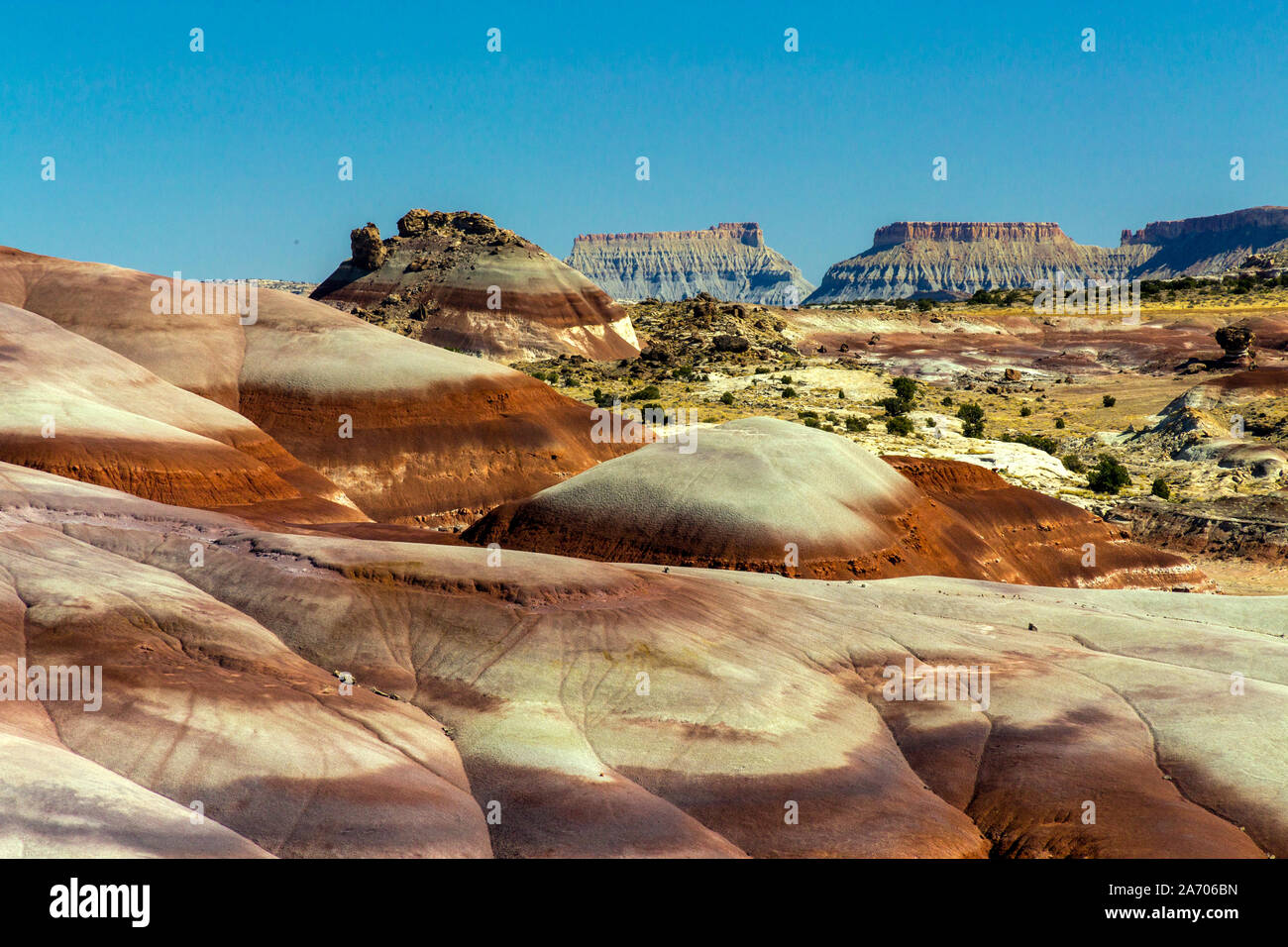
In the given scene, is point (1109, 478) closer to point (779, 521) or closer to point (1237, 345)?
point (779, 521)

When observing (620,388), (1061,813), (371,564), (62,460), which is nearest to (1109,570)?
(1061,813)

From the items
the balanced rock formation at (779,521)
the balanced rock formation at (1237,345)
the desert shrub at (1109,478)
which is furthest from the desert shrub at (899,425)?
the balanced rock formation at (1237,345)

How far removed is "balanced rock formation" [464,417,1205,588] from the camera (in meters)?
33.5

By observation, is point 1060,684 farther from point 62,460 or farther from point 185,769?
point 62,460

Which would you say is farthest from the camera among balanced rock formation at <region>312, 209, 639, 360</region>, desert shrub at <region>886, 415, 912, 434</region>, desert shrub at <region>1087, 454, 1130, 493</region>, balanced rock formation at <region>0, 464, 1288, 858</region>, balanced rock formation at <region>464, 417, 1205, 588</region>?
balanced rock formation at <region>312, 209, 639, 360</region>

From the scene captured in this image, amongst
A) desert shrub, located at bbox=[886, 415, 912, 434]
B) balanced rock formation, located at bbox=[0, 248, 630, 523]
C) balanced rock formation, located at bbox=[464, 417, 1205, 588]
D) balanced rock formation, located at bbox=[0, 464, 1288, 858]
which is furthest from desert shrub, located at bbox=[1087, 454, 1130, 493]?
balanced rock formation, located at bbox=[0, 464, 1288, 858]

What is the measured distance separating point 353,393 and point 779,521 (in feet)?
82.5

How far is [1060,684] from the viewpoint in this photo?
74.1 feet

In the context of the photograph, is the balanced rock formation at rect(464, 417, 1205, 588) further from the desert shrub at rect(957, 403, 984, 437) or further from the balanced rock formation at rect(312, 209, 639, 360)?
the balanced rock formation at rect(312, 209, 639, 360)

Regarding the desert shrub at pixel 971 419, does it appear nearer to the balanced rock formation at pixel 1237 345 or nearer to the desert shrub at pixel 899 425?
the desert shrub at pixel 899 425

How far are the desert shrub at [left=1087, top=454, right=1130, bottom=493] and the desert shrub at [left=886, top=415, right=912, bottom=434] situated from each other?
1034 cm

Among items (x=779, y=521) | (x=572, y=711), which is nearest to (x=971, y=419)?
(x=779, y=521)

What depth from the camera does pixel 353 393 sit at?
51844 millimetres

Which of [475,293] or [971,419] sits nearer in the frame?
[971,419]
